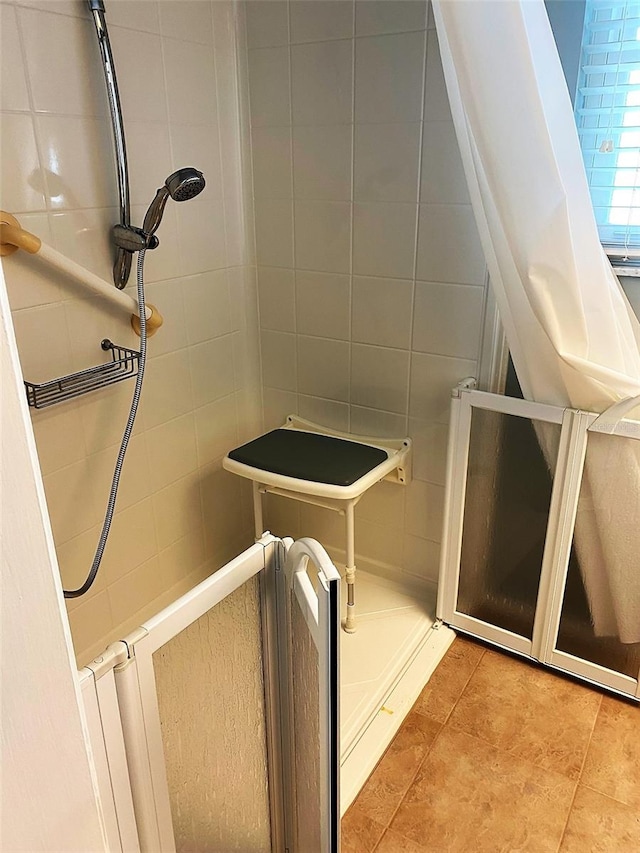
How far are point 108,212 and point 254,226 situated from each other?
521 millimetres

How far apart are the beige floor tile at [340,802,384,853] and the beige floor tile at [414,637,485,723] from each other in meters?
0.31

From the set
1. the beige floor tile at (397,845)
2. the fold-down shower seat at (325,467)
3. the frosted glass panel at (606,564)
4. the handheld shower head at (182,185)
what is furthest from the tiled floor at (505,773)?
the handheld shower head at (182,185)

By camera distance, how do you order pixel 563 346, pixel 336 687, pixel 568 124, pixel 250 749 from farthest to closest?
1. pixel 563 346
2. pixel 568 124
3. pixel 250 749
4. pixel 336 687

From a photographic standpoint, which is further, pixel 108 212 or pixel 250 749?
pixel 108 212

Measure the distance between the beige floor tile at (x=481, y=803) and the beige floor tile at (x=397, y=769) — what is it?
0.02m

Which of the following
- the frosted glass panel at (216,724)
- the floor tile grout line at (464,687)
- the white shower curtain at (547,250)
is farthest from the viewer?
the floor tile grout line at (464,687)

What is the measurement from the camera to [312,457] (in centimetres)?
176

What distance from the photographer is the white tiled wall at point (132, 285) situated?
134 cm

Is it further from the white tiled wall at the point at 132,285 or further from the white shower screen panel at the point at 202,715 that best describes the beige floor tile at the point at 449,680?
the white tiled wall at the point at 132,285

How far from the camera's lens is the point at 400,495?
1.94m

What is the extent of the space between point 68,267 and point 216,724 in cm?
96

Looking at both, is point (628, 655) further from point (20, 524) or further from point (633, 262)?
point (20, 524)

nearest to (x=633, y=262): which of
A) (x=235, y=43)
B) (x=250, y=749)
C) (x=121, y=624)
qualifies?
(x=235, y=43)

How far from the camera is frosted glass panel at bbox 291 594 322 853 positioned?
90 centimetres
